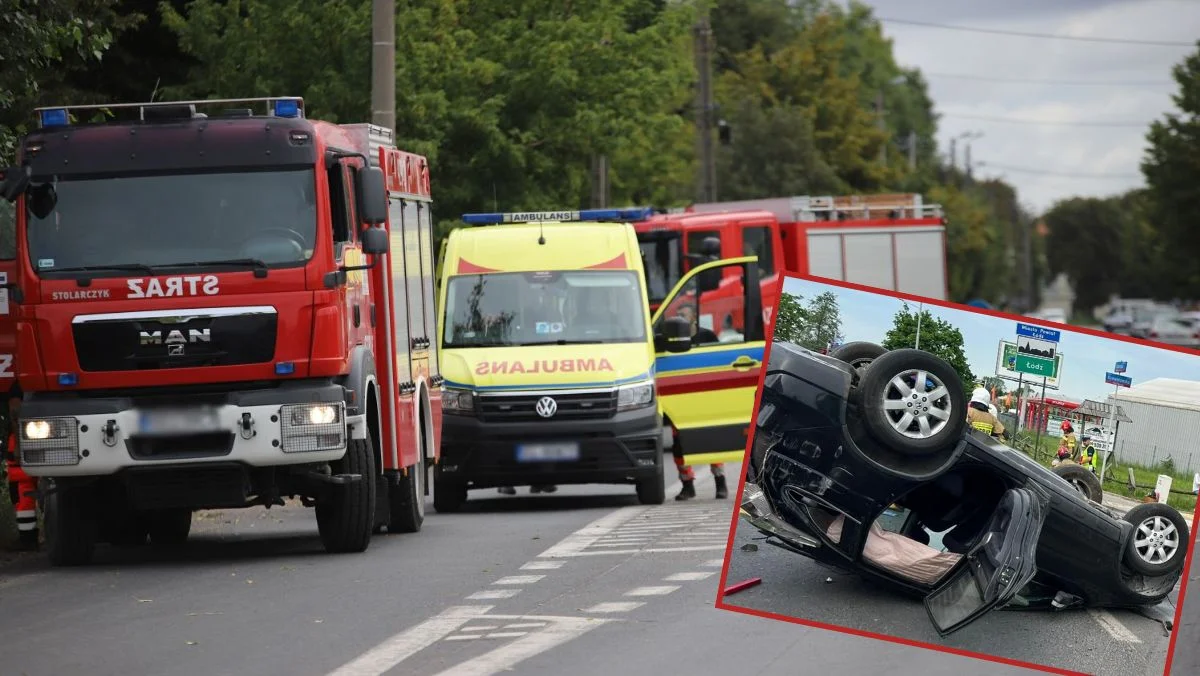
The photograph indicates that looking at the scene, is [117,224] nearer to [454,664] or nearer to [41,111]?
[41,111]

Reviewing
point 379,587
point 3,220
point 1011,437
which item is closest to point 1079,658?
point 1011,437

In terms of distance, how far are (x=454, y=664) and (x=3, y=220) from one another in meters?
7.67

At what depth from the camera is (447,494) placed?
1738 centimetres

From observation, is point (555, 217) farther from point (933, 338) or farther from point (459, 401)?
point (933, 338)

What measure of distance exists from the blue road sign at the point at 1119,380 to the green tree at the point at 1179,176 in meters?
76.3

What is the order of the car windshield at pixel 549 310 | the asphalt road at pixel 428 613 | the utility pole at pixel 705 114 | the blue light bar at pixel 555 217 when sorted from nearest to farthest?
the asphalt road at pixel 428 613
the car windshield at pixel 549 310
the blue light bar at pixel 555 217
the utility pole at pixel 705 114

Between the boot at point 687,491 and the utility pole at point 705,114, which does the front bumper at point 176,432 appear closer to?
the boot at point 687,491

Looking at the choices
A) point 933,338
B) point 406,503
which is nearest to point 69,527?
point 406,503

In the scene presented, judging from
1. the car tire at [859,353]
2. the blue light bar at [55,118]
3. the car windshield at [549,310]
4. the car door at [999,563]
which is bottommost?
the car windshield at [549,310]

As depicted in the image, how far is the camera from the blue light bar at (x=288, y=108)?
12.6 m

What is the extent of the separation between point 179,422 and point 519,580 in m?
2.52

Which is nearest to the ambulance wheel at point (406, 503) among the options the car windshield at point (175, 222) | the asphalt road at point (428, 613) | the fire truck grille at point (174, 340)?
the asphalt road at point (428, 613)

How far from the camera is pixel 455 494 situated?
57.1 ft

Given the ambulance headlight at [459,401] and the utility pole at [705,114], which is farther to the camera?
the utility pole at [705,114]
